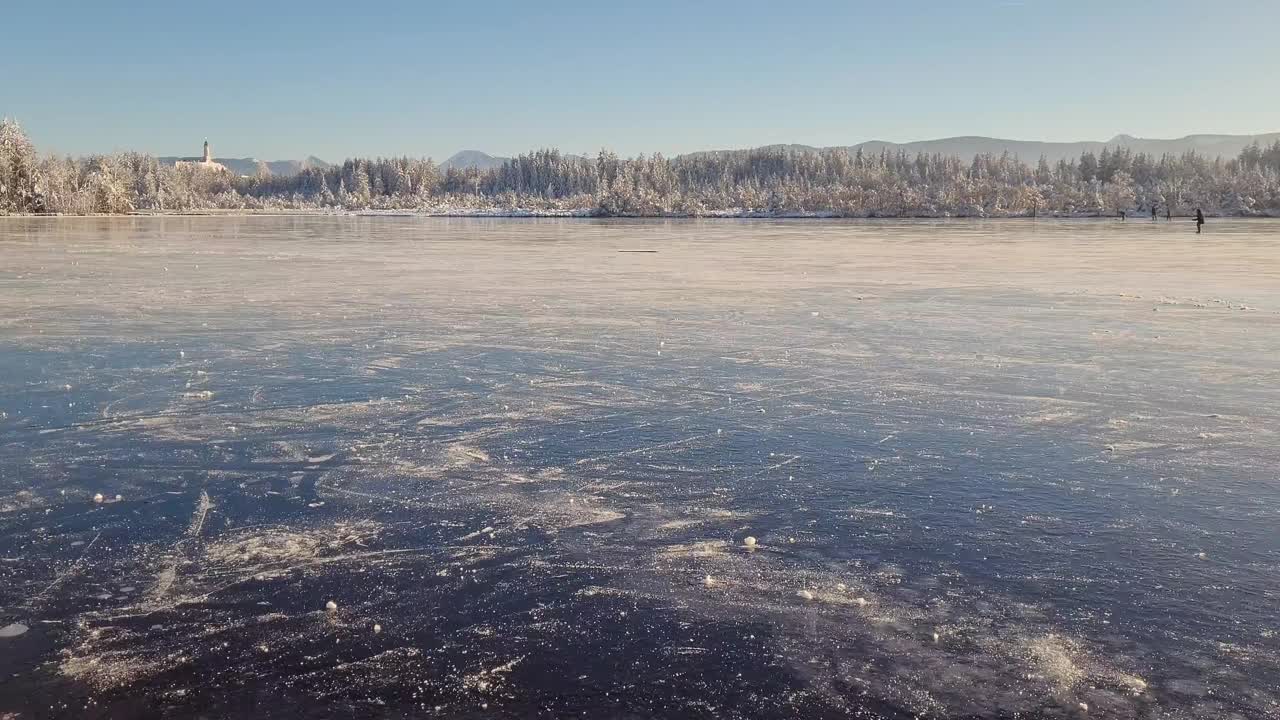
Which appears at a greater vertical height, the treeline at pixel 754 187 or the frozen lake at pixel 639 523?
the treeline at pixel 754 187

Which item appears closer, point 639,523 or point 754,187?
point 639,523

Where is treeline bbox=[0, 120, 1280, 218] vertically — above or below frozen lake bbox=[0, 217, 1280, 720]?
above

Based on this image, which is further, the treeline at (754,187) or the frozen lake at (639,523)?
the treeline at (754,187)

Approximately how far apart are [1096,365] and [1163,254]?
2059 centimetres

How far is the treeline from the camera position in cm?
9756

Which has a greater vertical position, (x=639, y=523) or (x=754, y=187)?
(x=754, y=187)

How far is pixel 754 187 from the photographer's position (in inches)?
6506

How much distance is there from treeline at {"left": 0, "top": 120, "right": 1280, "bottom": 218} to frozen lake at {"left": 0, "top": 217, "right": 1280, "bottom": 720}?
89988mm

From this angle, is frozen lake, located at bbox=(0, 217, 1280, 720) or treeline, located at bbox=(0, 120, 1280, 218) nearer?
frozen lake, located at bbox=(0, 217, 1280, 720)

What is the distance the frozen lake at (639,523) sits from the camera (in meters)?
3.10

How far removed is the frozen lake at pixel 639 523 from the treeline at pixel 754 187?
89988mm

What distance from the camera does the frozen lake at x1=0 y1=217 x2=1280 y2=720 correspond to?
10.2 ft

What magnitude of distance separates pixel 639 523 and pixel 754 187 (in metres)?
165

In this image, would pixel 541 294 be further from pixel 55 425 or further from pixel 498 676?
pixel 498 676
